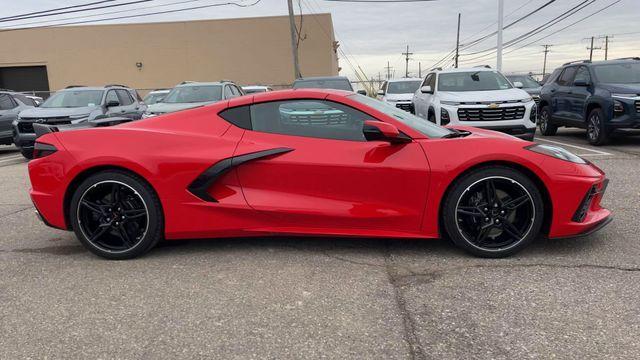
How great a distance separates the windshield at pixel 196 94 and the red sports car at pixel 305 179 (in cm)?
730

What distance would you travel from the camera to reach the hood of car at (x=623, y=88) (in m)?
9.70

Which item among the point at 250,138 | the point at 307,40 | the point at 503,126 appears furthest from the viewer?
the point at 307,40

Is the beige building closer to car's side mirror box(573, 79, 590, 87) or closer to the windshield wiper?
car's side mirror box(573, 79, 590, 87)

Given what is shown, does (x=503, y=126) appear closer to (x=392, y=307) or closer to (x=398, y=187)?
(x=398, y=187)

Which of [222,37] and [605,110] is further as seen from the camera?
[222,37]

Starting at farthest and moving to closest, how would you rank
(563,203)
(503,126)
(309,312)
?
(503,126)
(563,203)
(309,312)

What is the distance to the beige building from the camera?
111ft

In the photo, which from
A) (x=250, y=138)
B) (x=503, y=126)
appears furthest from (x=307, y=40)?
(x=250, y=138)

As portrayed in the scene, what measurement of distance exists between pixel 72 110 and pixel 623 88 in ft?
38.3

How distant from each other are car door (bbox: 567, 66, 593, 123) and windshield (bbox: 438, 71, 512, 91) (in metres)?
1.65

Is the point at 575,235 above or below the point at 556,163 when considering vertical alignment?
below

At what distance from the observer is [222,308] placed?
3.21 meters

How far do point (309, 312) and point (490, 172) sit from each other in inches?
68.8

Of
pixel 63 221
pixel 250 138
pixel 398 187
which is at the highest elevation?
pixel 250 138
